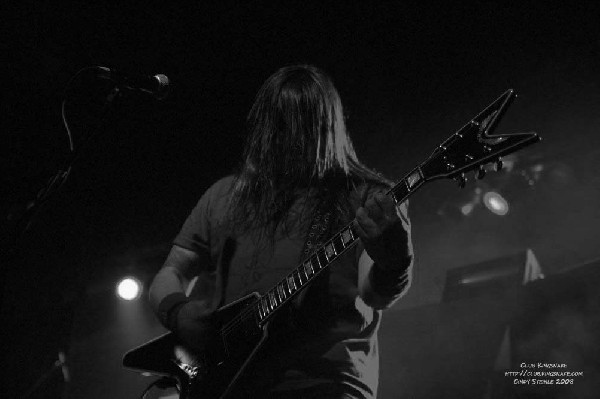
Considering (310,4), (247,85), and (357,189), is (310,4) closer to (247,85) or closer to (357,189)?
(247,85)

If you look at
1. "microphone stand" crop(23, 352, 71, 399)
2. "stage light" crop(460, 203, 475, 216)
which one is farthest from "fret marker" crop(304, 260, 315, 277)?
"microphone stand" crop(23, 352, 71, 399)

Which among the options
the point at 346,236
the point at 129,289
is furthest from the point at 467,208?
the point at 346,236

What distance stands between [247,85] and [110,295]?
2.72 m

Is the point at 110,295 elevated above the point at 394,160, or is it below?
below

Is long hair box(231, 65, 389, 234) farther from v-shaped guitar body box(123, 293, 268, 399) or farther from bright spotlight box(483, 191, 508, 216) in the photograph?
bright spotlight box(483, 191, 508, 216)

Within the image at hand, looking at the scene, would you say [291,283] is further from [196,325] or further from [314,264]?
[196,325]

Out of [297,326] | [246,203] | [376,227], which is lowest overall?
[297,326]

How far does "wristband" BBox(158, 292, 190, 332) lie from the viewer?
6.61 feet

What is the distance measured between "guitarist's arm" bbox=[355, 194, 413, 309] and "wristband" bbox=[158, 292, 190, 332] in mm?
767

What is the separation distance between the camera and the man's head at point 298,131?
232cm

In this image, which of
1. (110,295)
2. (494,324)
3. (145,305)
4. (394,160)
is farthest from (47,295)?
(494,324)

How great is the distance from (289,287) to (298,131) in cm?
85

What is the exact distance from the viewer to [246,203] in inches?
92.1

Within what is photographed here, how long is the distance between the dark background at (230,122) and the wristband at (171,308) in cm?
201
